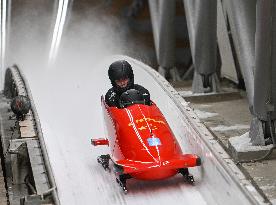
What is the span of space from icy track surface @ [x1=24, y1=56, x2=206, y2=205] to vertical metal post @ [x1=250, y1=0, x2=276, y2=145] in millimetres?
969

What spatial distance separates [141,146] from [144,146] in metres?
0.03

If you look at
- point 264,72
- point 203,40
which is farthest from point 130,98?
point 203,40

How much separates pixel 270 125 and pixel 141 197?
2.05m

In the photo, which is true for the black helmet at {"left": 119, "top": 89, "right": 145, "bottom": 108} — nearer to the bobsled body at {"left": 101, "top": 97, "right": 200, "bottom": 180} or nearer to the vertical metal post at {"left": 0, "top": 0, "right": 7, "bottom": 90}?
the bobsled body at {"left": 101, "top": 97, "right": 200, "bottom": 180}

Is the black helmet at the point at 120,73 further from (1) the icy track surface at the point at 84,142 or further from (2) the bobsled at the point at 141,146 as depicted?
(1) the icy track surface at the point at 84,142

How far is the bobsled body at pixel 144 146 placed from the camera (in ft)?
18.1

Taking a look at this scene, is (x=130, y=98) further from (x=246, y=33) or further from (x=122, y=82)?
(x=246, y=33)

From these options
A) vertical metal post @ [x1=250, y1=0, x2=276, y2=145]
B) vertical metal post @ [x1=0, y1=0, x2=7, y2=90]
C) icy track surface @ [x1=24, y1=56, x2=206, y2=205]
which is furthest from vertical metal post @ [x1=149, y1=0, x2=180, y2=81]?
vertical metal post @ [x1=250, y1=0, x2=276, y2=145]

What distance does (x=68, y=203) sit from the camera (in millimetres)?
5492

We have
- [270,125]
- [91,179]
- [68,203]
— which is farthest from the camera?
[270,125]

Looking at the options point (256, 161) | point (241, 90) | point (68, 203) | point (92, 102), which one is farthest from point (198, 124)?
point (241, 90)

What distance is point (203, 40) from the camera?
995 centimetres

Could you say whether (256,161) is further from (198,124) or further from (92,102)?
(92,102)

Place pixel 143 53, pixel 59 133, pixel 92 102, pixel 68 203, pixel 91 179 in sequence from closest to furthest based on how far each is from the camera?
pixel 68 203
pixel 91 179
pixel 59 133
pixel 92 102
pixel 143 53
